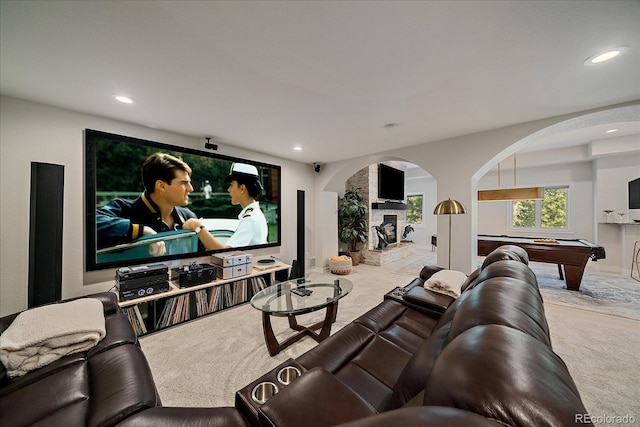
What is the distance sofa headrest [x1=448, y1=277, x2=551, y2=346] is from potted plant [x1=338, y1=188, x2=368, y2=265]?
4.10 m

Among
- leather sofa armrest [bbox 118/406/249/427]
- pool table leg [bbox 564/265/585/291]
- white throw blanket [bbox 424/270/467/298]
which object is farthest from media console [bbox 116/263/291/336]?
pool table leg [bbox 564/265/585/291]

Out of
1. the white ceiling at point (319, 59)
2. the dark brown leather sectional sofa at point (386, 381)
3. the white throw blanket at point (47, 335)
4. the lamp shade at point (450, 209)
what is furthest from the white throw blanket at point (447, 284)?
the white throw blanket at point (47, 335)

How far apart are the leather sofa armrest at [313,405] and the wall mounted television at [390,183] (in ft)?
17.3

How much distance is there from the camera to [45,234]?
1.95m

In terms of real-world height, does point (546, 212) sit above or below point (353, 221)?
above

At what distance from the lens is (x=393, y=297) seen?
2051mm

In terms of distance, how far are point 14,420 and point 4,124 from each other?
2.50 metres

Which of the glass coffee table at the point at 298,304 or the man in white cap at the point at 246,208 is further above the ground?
the man in white cap at the point at 246,208

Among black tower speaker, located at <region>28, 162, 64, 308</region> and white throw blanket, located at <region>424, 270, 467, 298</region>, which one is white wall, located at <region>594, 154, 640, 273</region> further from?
black tower speaker, located at <region>28, 162, 64, 308</region>

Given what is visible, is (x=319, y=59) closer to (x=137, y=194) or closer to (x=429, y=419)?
(x=429, y=419)

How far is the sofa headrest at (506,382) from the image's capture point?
0.39m

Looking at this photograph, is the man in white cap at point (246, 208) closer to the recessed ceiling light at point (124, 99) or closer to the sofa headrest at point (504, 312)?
the recessed ceiling light at point (124, 99)

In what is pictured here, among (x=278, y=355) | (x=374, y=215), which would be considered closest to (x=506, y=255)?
(x=278, y=355)

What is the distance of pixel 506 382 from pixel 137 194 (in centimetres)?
333
